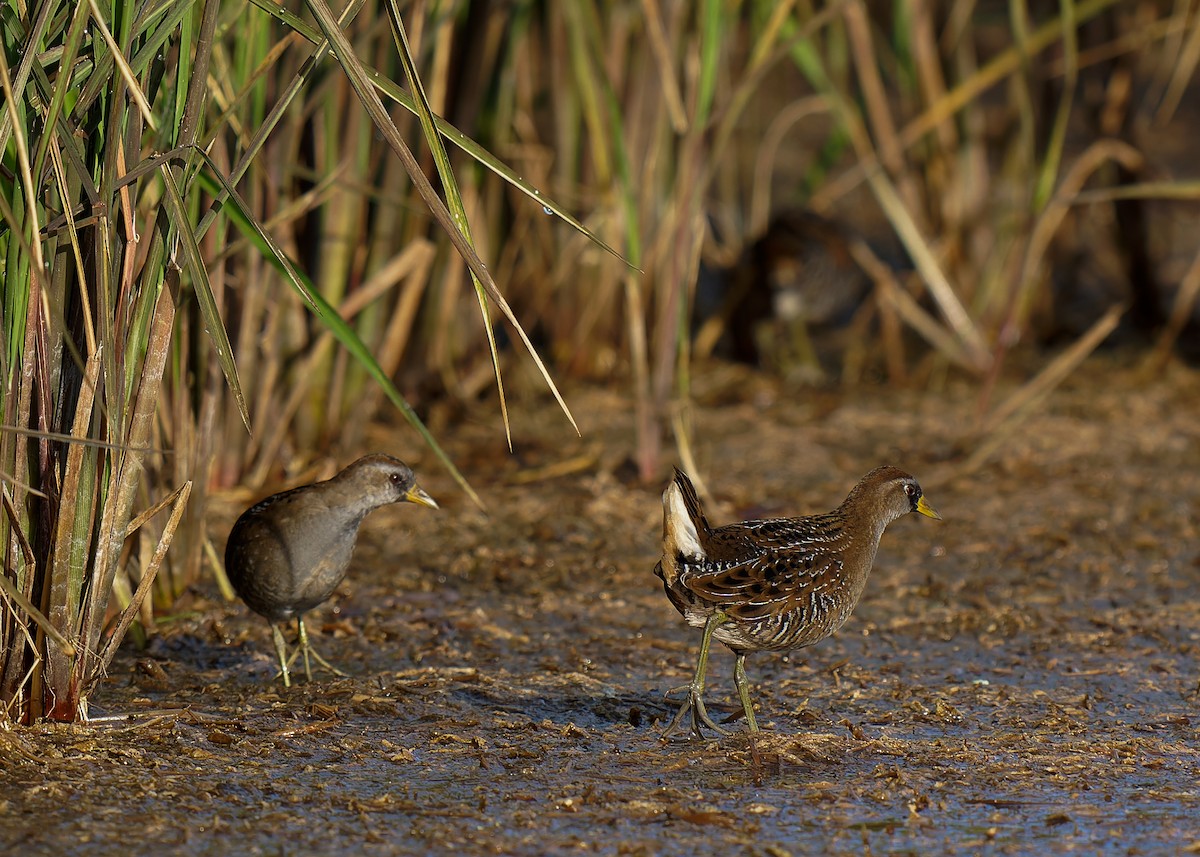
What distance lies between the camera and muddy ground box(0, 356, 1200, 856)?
2.98 meters

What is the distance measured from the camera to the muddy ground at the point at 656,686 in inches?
117

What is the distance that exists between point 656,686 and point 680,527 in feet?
2.11

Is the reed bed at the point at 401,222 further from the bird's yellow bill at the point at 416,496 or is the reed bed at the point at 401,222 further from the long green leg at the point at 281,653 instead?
the long green leg at the point at 281,653

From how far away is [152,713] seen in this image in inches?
134

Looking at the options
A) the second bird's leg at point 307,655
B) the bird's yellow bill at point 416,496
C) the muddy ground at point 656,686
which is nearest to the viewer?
the muddy ground at point 656,686

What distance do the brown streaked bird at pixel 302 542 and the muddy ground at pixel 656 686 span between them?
210mm

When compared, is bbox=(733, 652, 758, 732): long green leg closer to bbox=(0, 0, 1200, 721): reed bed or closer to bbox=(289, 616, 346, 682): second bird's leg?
bbox=(0, 0, 1200, 721): reed bed

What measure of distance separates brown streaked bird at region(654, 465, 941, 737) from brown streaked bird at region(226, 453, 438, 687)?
803 mm

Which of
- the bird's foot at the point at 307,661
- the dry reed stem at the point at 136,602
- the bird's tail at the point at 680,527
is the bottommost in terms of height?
the bird's foot at the point at 307,661

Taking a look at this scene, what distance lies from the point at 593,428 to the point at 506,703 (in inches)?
97.8

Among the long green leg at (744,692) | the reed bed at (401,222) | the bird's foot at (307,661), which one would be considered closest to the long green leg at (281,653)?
the bird's foot at (307,661)

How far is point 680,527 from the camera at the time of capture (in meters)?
3.45

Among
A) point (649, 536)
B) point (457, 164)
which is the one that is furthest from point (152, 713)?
point (457, 164)

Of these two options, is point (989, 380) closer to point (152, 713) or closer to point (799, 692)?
point (799, 692)
